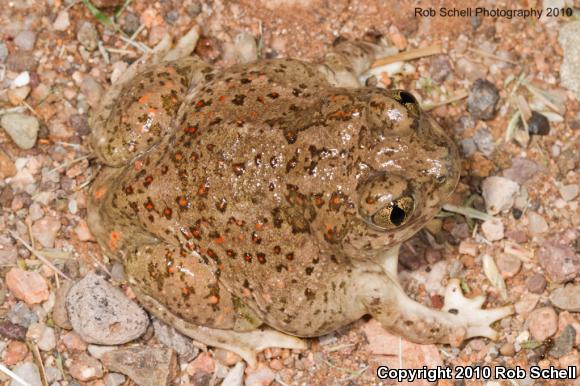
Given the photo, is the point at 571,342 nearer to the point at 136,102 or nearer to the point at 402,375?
the point at 402,375

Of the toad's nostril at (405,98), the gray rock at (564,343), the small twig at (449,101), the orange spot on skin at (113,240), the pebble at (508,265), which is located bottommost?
the gray rock at (564,343)

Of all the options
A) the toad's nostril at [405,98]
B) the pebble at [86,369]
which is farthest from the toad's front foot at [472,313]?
the pebble at [86,369]

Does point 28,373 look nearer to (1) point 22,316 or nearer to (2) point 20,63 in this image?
(1) point 22,316

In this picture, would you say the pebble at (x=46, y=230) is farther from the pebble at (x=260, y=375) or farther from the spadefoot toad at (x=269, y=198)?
the pebble at (x=260, y=375)

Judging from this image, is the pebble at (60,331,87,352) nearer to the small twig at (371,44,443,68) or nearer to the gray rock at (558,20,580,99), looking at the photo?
the small twig at (371,44,443,68)

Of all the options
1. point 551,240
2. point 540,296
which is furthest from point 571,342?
point 551,240
